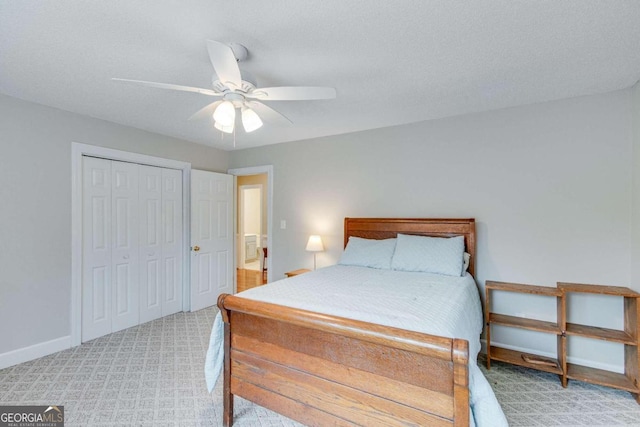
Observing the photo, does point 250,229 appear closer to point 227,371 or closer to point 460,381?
point 227,371

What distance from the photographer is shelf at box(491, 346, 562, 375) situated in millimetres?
2365

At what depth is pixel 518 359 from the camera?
98.7 inches

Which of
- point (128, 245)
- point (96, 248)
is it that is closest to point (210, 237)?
point (128, 245)

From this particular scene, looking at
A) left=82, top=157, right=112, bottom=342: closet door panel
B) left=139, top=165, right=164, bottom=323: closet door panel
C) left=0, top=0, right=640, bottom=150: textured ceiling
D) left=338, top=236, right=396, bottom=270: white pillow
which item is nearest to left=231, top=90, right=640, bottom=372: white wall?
left=0, top=0, right=640, bottom=150: textured ceiling

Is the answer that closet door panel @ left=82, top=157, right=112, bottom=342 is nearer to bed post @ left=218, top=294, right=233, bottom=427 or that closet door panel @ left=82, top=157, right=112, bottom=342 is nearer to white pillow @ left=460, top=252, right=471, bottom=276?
bed post @ left=218, top=294, right=233, bottom=427

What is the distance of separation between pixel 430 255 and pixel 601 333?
1340 mm

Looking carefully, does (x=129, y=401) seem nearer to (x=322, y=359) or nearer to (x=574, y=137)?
(x=322, y=359)

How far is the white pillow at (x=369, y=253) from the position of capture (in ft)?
10.1

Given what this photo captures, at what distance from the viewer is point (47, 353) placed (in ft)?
9.12

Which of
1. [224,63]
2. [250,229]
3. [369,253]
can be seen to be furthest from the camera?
[250,229]

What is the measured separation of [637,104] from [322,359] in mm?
2979

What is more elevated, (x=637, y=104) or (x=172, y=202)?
(x=637, y=104)

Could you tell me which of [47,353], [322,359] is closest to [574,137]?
[322,359]

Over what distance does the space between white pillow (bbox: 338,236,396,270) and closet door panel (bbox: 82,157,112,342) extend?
2.58 meters
